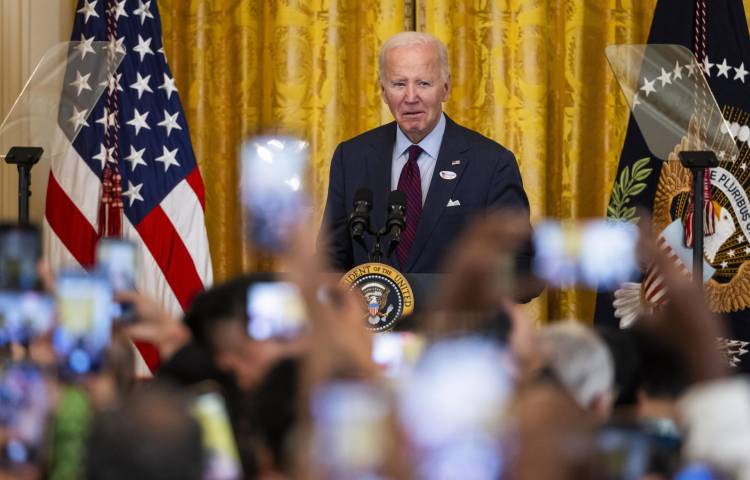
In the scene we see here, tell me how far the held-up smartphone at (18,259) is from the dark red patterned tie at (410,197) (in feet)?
7.17

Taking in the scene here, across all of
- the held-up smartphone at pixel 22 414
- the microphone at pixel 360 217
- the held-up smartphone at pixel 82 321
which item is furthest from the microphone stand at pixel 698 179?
the held-up smartphone at pixel 22 414

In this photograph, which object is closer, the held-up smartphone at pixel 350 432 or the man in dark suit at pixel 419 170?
the held-up smartphone at pixel 350 432

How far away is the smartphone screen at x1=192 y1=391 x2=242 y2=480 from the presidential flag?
148 inches

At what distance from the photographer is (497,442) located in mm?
1197

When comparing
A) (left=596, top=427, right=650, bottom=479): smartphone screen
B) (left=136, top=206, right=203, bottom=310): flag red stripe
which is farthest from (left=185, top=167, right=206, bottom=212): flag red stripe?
(left=596, top=427, right=650, bottom=479): smartphone screen

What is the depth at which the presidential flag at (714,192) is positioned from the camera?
5168 mm

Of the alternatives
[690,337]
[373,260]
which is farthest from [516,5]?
[690,337]

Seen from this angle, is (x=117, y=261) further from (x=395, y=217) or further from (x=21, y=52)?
(x=21, y=52)

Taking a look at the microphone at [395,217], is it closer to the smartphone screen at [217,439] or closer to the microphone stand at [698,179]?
the microphone stand at [698,179]

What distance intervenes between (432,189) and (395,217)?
0.71 m

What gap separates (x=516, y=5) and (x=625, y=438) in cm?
468

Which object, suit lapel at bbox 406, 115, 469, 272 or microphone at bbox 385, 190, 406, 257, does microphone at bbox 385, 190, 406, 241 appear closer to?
microphone at bbox 385, 190, 406, 257

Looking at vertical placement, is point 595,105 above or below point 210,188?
above

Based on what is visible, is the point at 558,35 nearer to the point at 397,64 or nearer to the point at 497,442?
the point at 397,64
